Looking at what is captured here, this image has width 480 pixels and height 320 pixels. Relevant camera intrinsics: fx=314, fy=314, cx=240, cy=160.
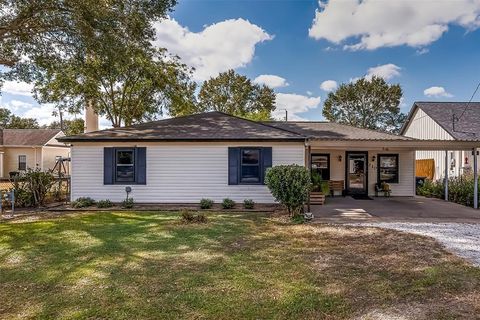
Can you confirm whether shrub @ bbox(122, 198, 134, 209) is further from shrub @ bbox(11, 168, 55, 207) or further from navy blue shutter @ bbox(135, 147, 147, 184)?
shrub @ bbox(11, 168, 55, 207)

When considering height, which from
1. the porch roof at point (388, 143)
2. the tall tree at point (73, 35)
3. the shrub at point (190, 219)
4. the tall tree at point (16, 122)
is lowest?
the shrub at point (190, 219)

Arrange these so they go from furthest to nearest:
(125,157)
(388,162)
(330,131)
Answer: (388,162) < (330,131) < (125,157)

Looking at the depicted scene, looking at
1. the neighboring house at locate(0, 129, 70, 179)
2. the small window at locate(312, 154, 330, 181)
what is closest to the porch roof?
the small window at locate(312, 154, 330, 181)

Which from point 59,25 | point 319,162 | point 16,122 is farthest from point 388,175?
point 16,122

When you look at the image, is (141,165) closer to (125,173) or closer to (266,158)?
(125,173)

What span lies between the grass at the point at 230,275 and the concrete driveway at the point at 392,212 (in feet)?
6.26

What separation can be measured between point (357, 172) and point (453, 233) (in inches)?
291

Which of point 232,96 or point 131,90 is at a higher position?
point 232,96

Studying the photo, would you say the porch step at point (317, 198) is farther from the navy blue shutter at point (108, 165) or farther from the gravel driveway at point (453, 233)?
the navy blue shutter at point (108, 165)

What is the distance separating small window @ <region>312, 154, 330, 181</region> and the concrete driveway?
2.54m

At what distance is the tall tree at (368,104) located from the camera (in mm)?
37500

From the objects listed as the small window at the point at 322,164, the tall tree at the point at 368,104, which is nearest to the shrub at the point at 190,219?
the small window at the point at 322,164

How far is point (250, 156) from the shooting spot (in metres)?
11.3

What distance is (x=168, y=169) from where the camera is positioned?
11.4 m
